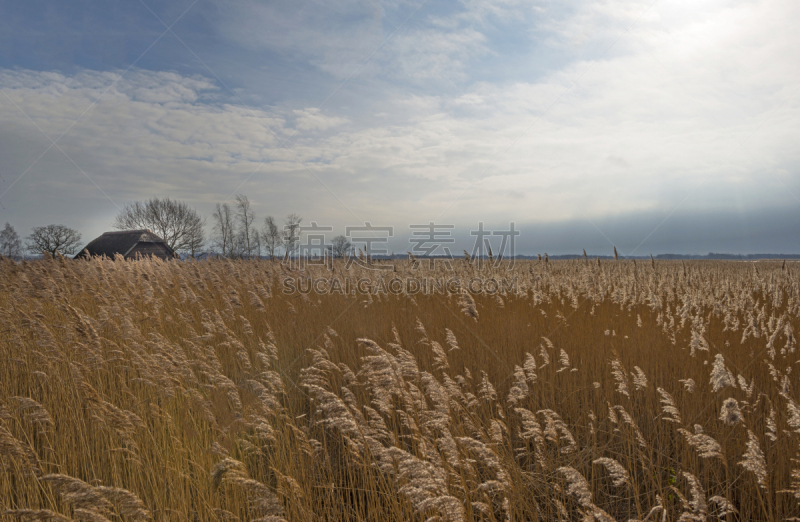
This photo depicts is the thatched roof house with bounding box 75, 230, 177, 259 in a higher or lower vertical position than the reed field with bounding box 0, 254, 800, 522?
higher

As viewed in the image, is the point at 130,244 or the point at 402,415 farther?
the point at 130,244

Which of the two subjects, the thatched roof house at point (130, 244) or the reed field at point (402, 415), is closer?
the reed field at point (402, 415)

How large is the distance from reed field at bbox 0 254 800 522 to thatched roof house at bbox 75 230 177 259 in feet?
138

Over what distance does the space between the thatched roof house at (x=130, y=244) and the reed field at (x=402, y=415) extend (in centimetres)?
4201

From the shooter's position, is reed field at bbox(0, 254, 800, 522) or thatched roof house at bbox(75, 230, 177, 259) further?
thatched roof house at bbox(75, 230, 177, 259)

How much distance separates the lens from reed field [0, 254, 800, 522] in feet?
7.84

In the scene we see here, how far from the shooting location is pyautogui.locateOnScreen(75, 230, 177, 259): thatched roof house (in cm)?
→ 4278

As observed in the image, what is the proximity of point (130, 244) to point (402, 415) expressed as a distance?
50.8 meters

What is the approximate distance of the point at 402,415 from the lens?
3398mm

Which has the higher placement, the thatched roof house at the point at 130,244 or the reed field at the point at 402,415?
the thatched roof house at the point at 130,244

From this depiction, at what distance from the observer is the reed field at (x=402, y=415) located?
239cm

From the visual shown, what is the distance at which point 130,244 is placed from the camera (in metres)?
42.9

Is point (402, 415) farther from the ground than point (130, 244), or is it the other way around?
point (130, 244)

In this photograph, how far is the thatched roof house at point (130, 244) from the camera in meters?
42.8
